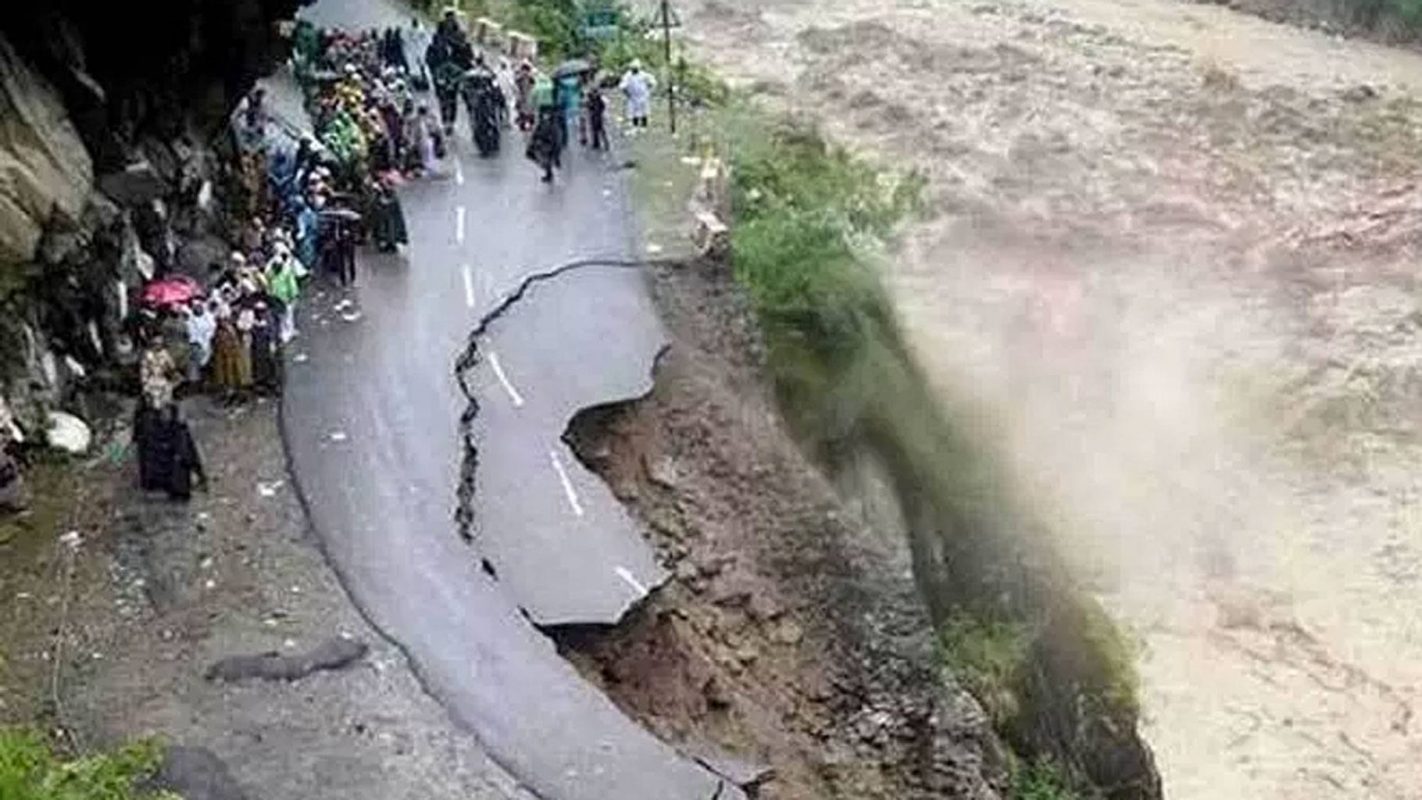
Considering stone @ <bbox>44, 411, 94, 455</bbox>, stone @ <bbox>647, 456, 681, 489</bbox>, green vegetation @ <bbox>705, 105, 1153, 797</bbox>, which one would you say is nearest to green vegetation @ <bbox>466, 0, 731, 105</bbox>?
green vegetation @ <bbox>705, 105, 1153, 797</bbox>

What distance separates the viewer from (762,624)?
2188 cm

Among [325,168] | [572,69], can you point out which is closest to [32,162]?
[325,168]

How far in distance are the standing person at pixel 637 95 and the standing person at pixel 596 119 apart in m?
0.80

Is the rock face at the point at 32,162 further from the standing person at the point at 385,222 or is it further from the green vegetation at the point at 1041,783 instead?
the green vegetation at the point at 1041,783

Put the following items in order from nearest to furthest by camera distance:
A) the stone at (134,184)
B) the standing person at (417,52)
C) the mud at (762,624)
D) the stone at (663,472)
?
the mud at (762,624), the stone at (663,472), the stone at (134,184), the standing person at (417,52)

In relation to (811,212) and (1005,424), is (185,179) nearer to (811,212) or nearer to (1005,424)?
(811,212)

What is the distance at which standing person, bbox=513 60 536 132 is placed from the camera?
118 ft

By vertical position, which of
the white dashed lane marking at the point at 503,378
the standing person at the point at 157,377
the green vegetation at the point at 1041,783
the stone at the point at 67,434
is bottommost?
the green vegetation at the point at 1041,783

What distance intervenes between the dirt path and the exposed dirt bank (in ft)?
41.5

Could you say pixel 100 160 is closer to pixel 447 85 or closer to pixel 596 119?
pixel 596 119

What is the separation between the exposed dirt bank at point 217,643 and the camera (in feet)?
58.4

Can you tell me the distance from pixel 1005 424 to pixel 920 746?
13983 mm

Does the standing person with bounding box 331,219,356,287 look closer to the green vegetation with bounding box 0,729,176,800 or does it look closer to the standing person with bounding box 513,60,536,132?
the standing person with bounding box 513,60,536,132

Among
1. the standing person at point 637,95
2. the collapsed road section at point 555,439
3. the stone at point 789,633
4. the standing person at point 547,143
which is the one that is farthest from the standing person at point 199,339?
the standing person at point 637,95
